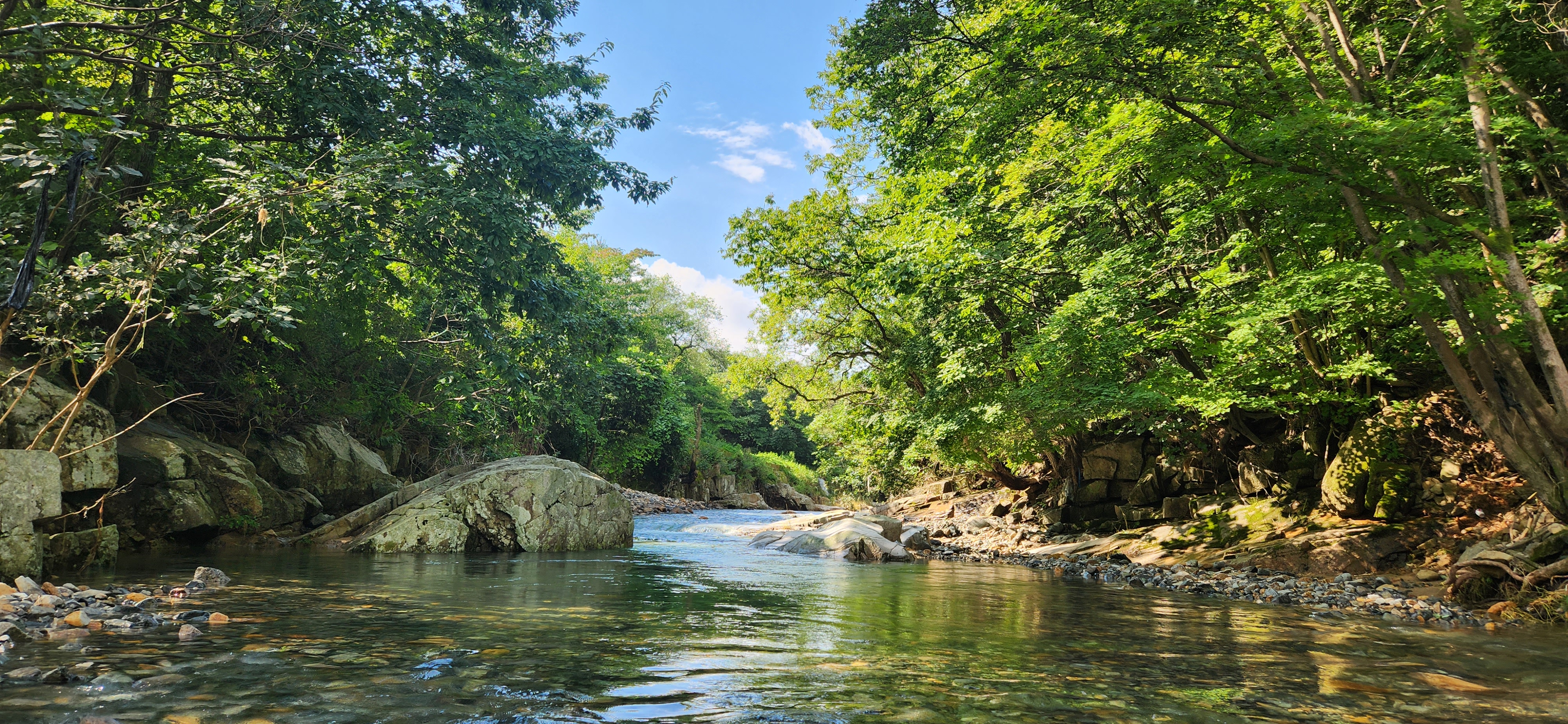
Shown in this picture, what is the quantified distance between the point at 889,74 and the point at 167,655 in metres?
12.6

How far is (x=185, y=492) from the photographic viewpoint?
10617mm

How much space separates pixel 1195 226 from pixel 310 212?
44.4ft

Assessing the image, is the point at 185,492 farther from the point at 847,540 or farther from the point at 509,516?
the point at 847,540

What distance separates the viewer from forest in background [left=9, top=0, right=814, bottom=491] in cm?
738

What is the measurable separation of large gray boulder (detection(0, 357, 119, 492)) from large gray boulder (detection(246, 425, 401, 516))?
518 centimetres

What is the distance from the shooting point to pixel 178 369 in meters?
13.0

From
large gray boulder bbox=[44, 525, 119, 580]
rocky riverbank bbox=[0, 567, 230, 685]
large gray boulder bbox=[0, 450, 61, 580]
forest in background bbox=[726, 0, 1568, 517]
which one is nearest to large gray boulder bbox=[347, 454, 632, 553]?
large gray boulder bbox=[44, 525, 119, 580]

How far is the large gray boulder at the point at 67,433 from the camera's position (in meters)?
7.92

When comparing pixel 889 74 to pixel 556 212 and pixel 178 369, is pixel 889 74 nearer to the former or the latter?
pixel 556 212

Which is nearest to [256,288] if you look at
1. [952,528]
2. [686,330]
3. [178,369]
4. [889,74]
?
[178,369]

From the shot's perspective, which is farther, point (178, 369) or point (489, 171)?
point (489, 171)

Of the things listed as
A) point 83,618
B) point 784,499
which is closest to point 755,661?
point 83,618

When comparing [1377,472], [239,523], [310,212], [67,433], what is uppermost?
[310,212]

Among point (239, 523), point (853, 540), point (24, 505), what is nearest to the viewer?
point (24, 505)
